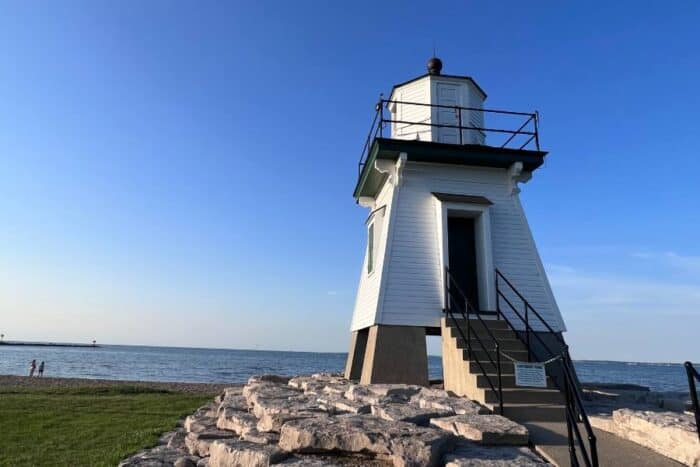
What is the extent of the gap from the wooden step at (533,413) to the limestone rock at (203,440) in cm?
338

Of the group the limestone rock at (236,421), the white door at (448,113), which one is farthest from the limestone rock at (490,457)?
the white door at (448,113)

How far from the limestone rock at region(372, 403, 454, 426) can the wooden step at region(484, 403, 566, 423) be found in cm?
107

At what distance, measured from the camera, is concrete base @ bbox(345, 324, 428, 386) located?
29.3 feet

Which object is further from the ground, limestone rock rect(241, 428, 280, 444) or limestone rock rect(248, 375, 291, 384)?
limestone rock rect(248, 375, 291, 384)

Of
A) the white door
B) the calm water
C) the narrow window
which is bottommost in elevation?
the calm water

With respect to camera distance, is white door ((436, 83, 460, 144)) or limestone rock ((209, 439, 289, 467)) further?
white door ((436, 83, 460, 144))

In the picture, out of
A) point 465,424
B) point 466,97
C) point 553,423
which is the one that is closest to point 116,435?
point 465,424

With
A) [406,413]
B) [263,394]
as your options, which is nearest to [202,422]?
[263,394]

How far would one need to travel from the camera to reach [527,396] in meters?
6.97

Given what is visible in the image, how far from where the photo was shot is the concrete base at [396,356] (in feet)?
29.3

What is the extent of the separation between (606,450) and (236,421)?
407 cm

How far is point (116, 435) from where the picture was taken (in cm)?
754

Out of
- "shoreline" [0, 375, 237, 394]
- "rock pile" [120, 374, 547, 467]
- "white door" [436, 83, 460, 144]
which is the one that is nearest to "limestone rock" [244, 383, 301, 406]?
"rock pile" [120, 374, 547, 467]

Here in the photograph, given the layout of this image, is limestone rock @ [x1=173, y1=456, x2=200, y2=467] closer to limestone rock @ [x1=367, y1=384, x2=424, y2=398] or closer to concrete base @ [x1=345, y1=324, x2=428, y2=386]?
limestone rock @ [x1=367, y1=384, x2=424, y2=398]
